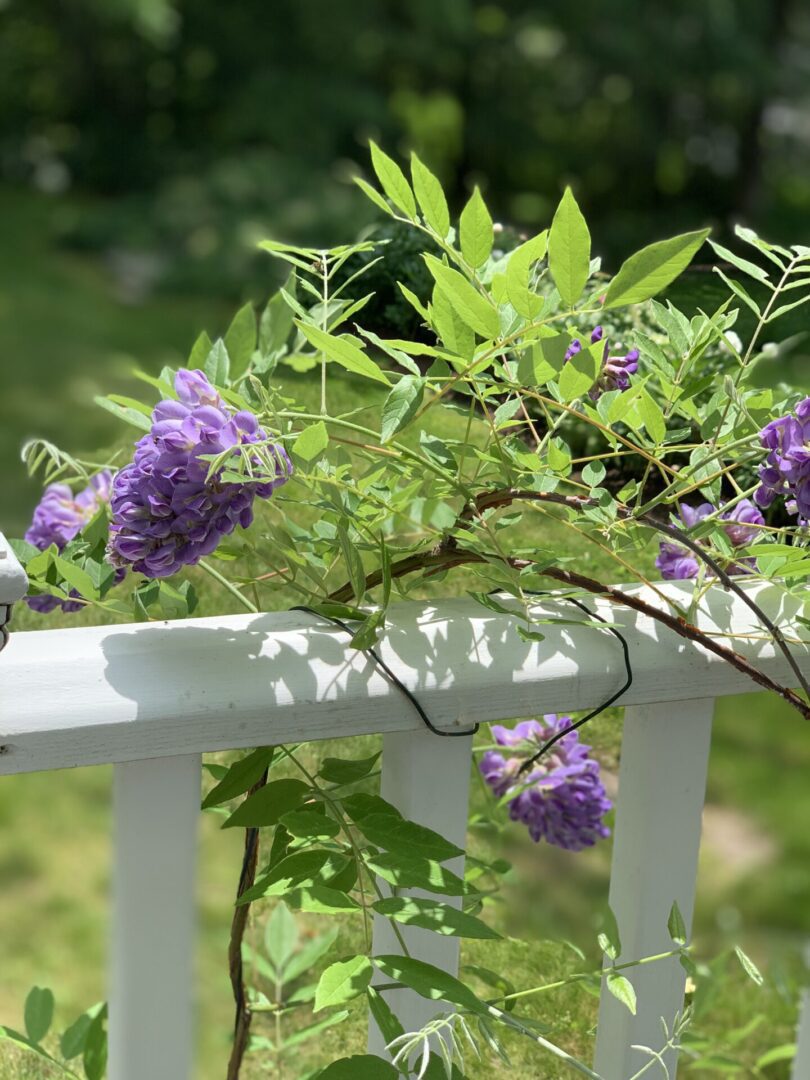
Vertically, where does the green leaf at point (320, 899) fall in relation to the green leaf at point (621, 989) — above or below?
above

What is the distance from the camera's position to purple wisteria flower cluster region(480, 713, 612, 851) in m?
1.07

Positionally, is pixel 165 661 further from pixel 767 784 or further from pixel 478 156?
pixel 478 156

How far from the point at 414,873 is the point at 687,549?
0.34 metres

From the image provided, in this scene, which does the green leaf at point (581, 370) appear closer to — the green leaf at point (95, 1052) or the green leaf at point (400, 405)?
the green leaf at point (400, 405)

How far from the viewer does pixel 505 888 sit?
50.7 inches

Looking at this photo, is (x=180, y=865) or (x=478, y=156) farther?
(x=478, y=156)

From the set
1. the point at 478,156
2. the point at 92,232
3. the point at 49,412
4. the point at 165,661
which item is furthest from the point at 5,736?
the point at 478,156

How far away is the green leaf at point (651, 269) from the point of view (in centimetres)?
71

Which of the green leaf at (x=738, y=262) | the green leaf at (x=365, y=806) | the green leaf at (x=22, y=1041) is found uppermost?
the green leaf at (x=738, y=262)

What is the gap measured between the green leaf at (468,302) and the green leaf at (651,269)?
65 mm

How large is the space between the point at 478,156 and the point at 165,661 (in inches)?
322

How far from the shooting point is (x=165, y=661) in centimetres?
76

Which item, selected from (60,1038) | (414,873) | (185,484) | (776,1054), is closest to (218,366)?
(185,484)

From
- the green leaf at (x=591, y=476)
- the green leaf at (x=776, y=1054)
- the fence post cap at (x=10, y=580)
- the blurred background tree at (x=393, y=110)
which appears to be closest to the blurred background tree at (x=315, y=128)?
the blurred background tree at (x=393, y=110)
